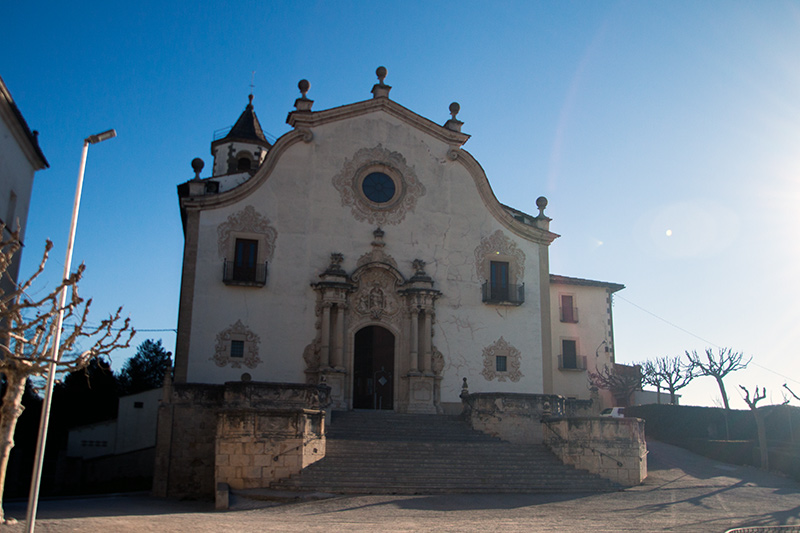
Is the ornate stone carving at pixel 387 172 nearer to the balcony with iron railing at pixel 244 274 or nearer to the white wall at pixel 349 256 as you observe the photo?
the white wall at pixel 349 256

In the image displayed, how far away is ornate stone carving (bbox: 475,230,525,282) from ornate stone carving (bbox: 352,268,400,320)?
140 inches

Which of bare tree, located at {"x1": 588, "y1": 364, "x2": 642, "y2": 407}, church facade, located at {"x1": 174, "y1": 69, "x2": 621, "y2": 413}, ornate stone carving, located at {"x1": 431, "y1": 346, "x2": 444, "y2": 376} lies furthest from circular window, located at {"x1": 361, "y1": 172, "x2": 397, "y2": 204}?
bare tree, located at {"x1": 588, "y1": 364, "x2": 642, "y2": 407}

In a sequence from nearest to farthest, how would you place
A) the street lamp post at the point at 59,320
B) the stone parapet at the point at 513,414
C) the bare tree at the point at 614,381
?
the street lamp post at the point at 59,320, the stone parapet at the point at 513,414, the bare tree at the point at 614,381

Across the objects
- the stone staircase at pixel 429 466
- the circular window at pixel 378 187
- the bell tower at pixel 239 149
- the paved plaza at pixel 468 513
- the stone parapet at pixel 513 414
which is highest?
the bell tower at pixel 239 149

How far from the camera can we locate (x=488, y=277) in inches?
1061

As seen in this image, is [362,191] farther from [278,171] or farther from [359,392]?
[359,392]

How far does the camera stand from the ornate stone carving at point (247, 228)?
24703mm

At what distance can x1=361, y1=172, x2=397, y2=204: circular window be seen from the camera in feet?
87.2

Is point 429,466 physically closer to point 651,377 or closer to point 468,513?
point 468,513

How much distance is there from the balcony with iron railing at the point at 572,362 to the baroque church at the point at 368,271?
531 centimetres

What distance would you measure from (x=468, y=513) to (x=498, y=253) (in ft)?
49.2

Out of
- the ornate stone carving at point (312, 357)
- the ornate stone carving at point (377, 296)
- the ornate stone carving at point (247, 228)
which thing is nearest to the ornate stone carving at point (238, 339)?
the ornate stone carving at point (312, 357)

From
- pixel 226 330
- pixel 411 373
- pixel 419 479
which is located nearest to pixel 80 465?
pixel 226 330

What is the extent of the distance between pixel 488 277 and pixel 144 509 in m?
15.6
